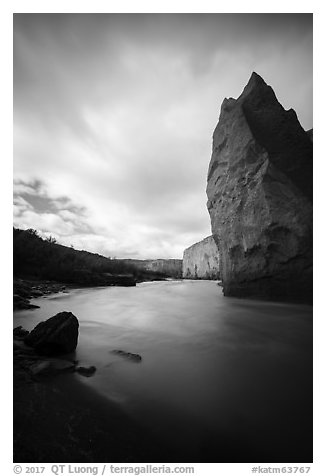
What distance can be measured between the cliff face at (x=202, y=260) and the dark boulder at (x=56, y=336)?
144ft

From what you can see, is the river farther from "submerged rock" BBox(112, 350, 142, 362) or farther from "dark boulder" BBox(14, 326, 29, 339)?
"dark boulder" BBox(14, 326, 29, 339)

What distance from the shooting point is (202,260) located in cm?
5384

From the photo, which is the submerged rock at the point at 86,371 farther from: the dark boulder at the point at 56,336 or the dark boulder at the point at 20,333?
the dark boulder at the point at 20,333

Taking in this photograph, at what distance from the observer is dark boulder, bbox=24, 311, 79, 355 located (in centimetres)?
322

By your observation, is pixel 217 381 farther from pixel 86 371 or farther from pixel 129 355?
pixel 86 371

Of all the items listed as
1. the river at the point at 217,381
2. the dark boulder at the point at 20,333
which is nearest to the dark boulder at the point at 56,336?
the river at the point at 217,381

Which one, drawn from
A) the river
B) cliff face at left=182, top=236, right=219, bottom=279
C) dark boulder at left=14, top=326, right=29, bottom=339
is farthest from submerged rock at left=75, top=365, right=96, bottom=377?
cliff face at left=182, top=236, right=219, bottom=279

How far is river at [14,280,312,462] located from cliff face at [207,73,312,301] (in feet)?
4.03

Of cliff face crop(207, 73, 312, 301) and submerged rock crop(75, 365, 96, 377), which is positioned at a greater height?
cliff face crop(207, 73, 312, 301)

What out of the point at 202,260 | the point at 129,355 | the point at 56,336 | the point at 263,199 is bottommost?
the point at 202,260

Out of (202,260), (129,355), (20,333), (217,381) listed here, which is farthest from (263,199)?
(202,260)

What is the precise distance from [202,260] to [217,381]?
172 feet
